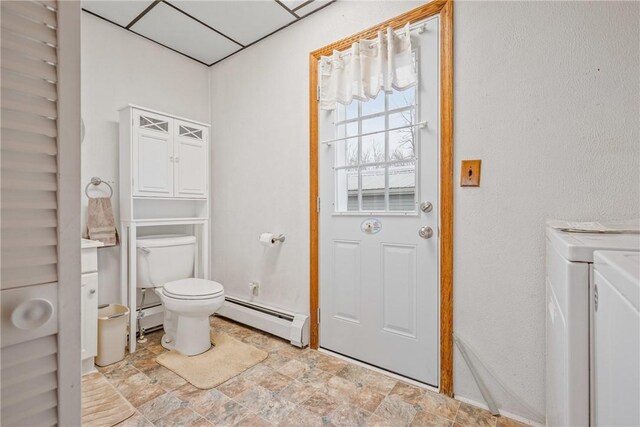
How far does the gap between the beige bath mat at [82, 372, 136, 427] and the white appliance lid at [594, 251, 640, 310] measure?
187 centimetres

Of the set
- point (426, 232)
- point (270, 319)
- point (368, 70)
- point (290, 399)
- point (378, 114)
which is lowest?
point (290, 399)

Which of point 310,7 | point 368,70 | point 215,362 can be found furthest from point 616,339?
point 310,7

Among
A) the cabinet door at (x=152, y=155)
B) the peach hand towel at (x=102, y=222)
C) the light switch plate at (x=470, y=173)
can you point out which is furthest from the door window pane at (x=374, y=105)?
the peach hand towel at (x=102, y=222)

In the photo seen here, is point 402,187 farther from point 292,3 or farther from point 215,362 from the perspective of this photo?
point 215,362

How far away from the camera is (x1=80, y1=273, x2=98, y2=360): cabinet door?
1.76 meters

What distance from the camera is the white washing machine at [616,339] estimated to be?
424 millimetres

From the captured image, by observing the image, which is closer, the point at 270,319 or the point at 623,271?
the point at 623,271

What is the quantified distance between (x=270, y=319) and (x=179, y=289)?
27.9 inches

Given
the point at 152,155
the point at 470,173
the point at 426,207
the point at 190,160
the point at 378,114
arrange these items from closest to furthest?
the point at 470,173, the point at 426,207, the point at 378,114, the point at 152,155, the point at 190,160

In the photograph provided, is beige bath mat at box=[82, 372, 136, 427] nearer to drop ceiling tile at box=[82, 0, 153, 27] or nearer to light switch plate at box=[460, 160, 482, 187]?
light switch plate at box=[460, 160, 482, 187]

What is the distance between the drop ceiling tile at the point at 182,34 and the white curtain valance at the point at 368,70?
3.38 ft

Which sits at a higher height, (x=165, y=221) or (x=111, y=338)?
(x=165, y=221)

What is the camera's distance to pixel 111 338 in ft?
6.34

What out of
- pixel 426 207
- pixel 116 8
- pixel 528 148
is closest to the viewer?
pixel 528 148
